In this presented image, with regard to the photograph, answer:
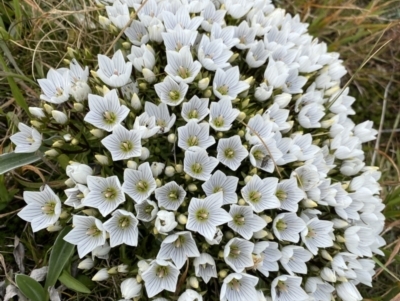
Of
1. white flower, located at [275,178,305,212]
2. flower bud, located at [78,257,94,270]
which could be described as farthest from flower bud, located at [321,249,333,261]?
flower bud, located at [78,257,94,270]

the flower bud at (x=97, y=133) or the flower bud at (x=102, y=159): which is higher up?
the flower bud at (x=97, y=133)

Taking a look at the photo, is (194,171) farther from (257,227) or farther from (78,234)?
(78,234)

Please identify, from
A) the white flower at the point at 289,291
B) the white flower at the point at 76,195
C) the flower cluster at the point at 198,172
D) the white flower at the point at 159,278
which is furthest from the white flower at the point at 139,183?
the white flower at the point at 289,291

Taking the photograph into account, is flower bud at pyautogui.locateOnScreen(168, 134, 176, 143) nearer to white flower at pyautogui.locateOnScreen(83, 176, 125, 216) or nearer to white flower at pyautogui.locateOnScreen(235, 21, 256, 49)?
white flower at pyautogui.locateOnScreen(83, 176, 125, 216)

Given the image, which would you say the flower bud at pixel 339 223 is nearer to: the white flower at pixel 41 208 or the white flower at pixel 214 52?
the white flower at pixel 214 52

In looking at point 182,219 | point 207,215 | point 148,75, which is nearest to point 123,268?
point 182,219

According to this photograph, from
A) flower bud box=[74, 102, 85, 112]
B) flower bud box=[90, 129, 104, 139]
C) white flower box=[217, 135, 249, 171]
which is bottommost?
flower bud box=[90, 129, 104, 139]

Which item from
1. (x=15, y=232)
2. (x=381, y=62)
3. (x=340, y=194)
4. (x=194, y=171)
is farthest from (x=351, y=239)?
(x=381, y=62)
